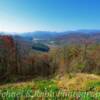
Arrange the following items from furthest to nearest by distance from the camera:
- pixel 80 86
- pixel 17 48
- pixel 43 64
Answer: pixel 43 64
pixel 17 48
pixel 80 86

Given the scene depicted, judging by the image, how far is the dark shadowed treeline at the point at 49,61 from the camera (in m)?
38.3

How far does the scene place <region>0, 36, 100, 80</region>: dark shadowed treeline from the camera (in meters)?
38.3

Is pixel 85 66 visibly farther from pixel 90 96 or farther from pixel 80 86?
pixel 90 96

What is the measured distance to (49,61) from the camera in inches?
1876

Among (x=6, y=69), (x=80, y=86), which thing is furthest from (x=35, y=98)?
(x=6, y=69)

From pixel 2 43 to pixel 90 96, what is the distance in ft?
88.5

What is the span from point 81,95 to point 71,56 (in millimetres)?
31927

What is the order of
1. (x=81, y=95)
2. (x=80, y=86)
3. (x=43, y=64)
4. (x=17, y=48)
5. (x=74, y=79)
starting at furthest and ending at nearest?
(x=43, y=64)
(x=17, y=48)
(x=74, y=79)
(x=80, y=86)
(x=81, y=95)

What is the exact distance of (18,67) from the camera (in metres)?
40.8

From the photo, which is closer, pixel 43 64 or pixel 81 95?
pixel 81 95

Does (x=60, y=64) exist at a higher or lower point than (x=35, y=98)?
lower

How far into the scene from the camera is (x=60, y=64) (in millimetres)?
45031

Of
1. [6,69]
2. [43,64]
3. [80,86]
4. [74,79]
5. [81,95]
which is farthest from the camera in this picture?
[43,64]

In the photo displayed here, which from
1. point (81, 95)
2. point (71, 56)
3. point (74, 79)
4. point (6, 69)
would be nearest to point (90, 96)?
point (81, 95)
